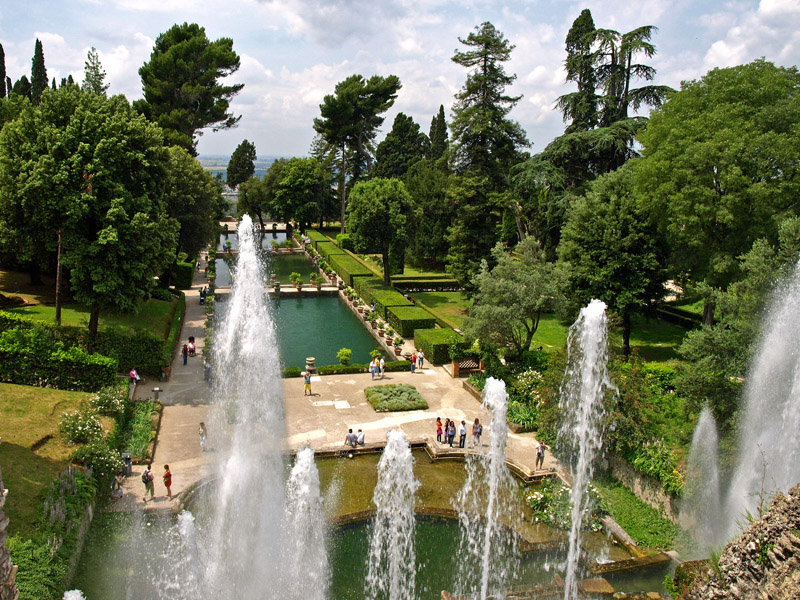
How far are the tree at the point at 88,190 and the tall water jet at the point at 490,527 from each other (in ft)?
50.9

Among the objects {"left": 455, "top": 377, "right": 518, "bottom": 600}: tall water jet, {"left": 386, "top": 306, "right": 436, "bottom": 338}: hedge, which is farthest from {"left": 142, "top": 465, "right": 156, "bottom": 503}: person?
{"left": 386, "top": 306, "right": 436, "bottom": 338}: hedge

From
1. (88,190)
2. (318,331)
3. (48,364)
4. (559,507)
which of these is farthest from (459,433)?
(88,190)

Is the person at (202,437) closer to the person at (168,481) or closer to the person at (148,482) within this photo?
the person at (168,481)

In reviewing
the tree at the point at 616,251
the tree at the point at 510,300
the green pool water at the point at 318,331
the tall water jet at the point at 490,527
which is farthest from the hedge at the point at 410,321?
the tall water jet at the point at 490,527

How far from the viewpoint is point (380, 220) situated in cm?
4244

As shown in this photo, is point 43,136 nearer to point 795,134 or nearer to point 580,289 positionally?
point 580,289

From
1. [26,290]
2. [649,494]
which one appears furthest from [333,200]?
[649,494]

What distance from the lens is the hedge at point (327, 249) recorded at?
190 ft

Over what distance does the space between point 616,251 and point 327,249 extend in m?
37.0

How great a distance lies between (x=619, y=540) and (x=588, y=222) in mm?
15761

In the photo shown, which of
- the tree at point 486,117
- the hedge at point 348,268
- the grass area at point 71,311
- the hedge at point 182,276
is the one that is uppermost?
the tree at point 486,117

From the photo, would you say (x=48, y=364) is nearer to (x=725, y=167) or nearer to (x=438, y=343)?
(x=438, y=343)

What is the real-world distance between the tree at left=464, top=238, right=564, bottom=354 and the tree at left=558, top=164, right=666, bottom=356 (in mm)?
1778

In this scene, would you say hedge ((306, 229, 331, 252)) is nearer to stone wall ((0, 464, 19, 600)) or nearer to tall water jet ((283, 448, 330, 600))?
tall water jet ((283, 448, 330, 600))
